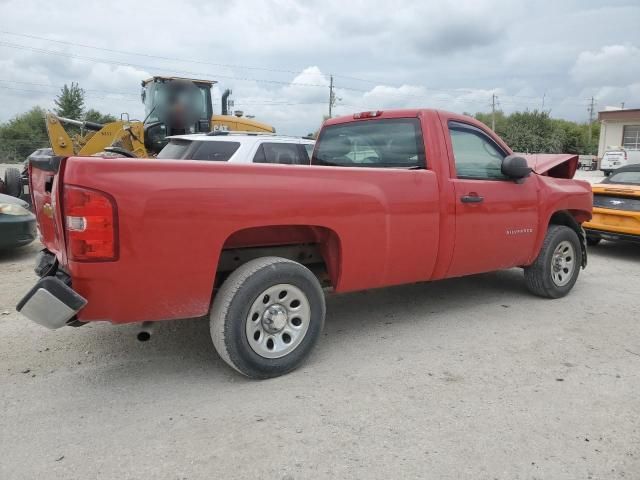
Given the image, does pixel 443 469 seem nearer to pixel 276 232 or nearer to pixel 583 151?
pixel 276 232

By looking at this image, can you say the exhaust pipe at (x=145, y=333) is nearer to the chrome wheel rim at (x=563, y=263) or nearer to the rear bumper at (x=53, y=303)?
the rear bumper at (x=53, y=303)

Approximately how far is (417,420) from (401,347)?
3.83ft

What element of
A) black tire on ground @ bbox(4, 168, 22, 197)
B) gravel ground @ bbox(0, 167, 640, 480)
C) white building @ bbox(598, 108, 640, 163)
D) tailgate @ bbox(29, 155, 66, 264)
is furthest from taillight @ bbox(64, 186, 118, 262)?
white building @ bbox(598, 108, 640, 163)

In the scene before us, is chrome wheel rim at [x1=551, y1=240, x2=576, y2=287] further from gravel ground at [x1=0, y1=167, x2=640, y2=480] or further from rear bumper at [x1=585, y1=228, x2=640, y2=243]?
rear bumper at [x1=585, y1=228, x2=640, y2=243]

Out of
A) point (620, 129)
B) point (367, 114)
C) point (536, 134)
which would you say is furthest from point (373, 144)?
point (536, 134)

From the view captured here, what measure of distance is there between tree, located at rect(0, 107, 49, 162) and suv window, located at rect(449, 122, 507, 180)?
38867 millimetres

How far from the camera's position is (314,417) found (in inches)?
122

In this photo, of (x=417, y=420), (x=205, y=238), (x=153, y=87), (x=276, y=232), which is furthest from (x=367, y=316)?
(x=153, y=87)

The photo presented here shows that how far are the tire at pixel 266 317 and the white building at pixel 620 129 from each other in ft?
162

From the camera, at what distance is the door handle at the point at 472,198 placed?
4.54 metres

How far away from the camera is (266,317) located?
355 centimetres

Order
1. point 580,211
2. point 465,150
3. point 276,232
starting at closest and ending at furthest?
1. point 276,232
2. point 465,150
3. point 580,211

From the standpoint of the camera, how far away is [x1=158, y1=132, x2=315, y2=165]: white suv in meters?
7.35

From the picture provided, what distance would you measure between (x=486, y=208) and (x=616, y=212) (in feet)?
14.4
